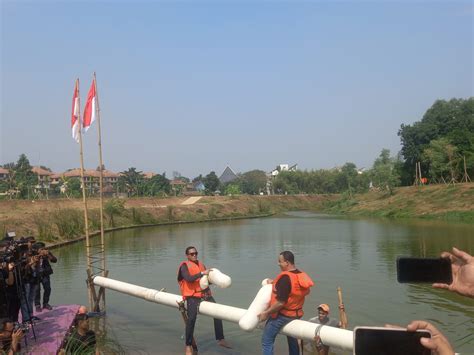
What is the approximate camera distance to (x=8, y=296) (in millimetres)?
8242

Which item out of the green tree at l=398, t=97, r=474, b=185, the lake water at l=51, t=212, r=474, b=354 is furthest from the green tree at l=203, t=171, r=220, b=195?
the lake water at l=51, t=212, r=474, b=354

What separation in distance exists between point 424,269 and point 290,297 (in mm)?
3903

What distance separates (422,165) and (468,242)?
165ft

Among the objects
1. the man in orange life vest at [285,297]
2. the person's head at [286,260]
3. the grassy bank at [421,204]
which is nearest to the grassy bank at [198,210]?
the grassy bank at [421,204]

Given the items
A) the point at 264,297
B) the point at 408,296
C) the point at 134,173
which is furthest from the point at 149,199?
the point at 264,297

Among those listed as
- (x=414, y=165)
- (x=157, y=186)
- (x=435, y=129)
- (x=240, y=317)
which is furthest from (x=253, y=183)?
(x=240, y=317)

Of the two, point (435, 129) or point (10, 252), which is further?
point (435, 129)

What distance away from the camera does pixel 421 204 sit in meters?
58.2

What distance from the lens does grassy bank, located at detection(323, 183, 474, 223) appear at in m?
50.0

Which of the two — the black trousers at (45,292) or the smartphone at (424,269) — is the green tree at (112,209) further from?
the smartphone at (424,269)

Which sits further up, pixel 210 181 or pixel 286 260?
pixel 210 181

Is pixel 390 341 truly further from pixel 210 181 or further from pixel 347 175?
pixel 347 175

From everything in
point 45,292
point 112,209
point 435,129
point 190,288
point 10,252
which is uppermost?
point 435,129

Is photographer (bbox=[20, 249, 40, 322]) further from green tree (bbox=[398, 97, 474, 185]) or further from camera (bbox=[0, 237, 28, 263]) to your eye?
green tree (bbox=[398, 97, 474, 185])
